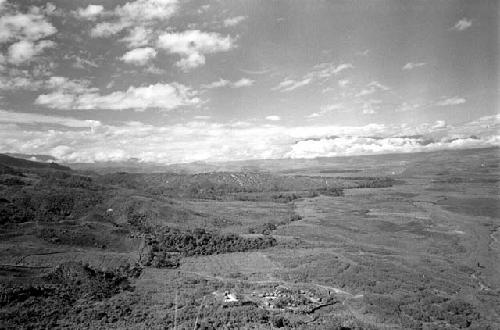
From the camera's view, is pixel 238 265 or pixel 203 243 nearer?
pixel 238 265

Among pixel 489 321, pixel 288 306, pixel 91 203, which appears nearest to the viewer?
pixel 489 321

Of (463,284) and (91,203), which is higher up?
(91,203)

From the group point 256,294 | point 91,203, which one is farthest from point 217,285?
point 91,203

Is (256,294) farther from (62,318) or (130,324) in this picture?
(62,318)

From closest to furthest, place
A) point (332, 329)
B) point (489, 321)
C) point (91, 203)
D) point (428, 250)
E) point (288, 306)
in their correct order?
point (332, 329) → point (489, 321) → point (288, 306) → point (428, 250) → point (91, 203)

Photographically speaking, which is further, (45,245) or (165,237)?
(165,237)

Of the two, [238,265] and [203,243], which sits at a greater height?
[203,243]

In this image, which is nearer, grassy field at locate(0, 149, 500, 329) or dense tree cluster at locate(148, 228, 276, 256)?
grassy field at locate(0, 149, 500, 329)

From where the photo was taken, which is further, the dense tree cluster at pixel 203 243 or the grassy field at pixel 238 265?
the dense tree cluster at pixel 203 243
